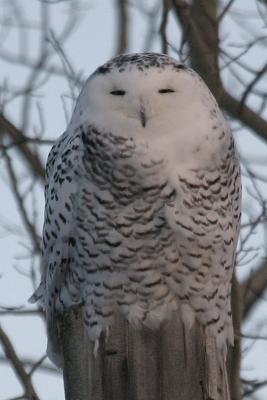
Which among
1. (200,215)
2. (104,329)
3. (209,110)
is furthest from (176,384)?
(209,110)

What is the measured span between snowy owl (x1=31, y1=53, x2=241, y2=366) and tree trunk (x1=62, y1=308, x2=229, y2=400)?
0.11 metres

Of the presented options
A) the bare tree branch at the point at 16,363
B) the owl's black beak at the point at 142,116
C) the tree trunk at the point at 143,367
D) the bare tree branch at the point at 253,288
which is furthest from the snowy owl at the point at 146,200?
the bare tree branch at the point at 253,288

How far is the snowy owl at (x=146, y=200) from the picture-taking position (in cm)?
373

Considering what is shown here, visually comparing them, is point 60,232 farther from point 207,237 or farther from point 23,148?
point 23,148

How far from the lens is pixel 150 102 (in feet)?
12.5

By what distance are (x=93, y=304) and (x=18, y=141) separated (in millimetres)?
2368

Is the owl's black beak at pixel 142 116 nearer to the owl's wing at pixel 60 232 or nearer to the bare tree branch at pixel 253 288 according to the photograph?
the owl's wing at pixel 60 232

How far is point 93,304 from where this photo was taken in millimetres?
3816

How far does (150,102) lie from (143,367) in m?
0.96

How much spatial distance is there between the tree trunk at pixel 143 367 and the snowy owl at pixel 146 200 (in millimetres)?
105

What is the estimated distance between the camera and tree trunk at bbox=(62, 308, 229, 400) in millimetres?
3354

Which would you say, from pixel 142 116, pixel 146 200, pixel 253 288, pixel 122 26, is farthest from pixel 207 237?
pixel 122 26

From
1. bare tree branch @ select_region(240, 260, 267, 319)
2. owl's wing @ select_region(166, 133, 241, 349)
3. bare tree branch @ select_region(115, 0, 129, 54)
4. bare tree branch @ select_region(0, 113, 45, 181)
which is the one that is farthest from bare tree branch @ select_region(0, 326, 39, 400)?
bare tree branch @ select_region(115, 0, 129, 54)

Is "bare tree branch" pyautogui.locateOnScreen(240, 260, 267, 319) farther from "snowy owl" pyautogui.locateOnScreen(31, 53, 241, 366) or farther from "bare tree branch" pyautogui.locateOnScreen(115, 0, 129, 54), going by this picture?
"snowy owl" pyautogui.locateOnScreen(31, 53, 241, 366)
